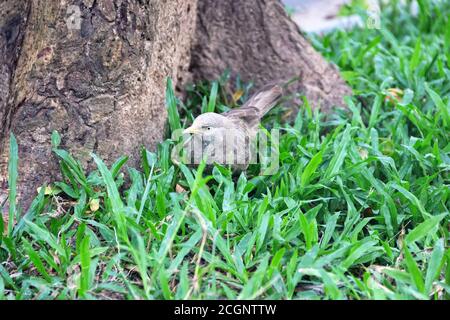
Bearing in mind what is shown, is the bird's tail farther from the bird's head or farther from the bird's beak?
the bird's beak

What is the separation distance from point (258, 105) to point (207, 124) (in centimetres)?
67

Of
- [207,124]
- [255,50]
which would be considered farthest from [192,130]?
[255,50]

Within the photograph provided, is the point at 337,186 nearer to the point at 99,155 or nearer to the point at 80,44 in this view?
the point at 99,155

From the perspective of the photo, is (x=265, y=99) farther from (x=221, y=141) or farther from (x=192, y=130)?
(x=192, y=130)

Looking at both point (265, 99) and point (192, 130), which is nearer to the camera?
point (192, 130)

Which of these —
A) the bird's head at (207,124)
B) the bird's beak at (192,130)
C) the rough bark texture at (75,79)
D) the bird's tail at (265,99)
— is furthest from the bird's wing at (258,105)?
the rough bark texture at (75,79)

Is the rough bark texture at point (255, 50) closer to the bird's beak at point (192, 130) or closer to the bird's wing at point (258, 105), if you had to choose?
the bird's wing at point (258, 105)

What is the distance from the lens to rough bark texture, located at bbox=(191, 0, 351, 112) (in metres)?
5.89

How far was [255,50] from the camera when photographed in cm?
595

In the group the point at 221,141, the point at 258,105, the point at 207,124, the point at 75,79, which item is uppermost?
the point at 75,79

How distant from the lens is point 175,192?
4.61m

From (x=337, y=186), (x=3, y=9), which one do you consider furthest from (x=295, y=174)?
(x=3, y=9)

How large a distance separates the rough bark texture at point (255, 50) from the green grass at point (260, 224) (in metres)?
0.47
